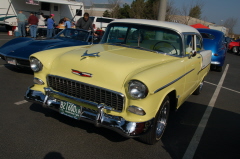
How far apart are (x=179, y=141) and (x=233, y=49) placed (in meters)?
19.4

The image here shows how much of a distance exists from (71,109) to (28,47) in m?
3.73

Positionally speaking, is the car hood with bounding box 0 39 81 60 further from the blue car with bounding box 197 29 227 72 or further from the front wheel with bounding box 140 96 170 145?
the blue car with bounding box 197 29 227 72

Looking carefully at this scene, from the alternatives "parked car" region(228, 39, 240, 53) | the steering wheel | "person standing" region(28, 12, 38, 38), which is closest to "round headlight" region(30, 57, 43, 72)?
the steering wheel

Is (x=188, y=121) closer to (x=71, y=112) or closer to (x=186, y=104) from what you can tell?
(x=186, y=104)

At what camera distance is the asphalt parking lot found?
296 cm

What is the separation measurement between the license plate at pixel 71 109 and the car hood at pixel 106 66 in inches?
13.7

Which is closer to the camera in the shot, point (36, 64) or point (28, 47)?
point (36, 64)

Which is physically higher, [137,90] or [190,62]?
[190,62]

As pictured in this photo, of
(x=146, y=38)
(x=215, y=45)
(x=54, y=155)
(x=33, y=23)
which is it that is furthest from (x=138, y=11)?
(x=54, y=155)

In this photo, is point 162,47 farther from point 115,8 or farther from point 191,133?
point 115,8

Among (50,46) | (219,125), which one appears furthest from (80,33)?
(219,125)

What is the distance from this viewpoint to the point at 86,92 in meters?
3.08

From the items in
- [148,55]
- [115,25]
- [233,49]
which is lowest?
[233,49]

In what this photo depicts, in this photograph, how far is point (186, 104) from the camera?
533 centimetres
